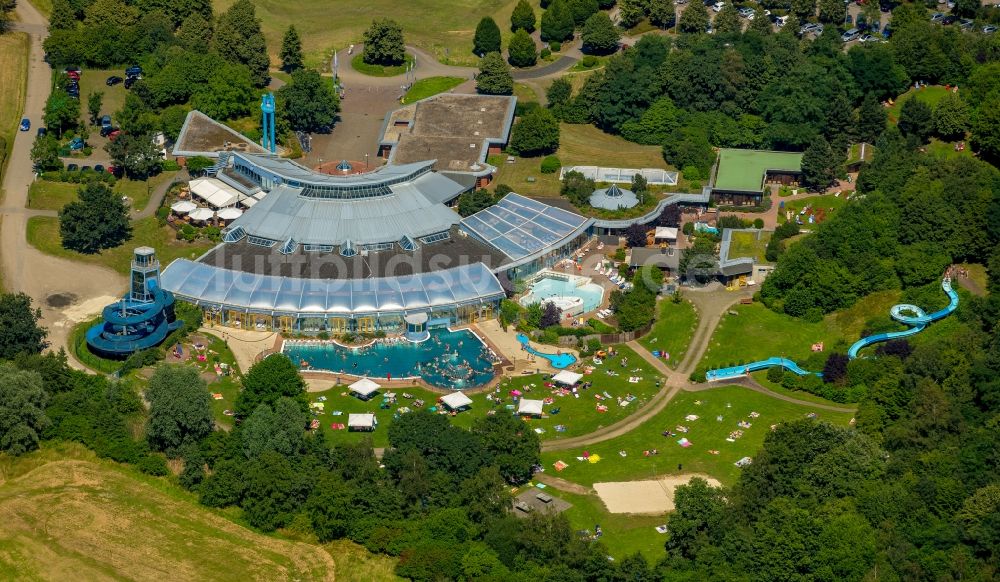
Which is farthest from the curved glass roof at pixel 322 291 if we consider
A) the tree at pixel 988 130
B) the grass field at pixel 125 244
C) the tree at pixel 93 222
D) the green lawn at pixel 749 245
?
the tree at pixel 988 130

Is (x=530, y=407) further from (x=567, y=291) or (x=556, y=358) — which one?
(x=567, y=291)

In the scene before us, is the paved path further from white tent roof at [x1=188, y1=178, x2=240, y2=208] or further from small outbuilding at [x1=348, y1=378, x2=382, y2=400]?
small outbuilding at [x1=348, y1=378, x2=382, y2=400]

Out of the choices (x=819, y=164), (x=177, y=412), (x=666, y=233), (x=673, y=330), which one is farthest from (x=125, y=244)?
(x=819, y=164)

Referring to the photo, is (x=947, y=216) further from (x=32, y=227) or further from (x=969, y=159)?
(x=32, y=227)

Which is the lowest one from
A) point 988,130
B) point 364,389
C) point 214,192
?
point 364,389

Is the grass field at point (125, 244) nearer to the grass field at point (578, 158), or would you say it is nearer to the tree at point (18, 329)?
the tree at point (18, 329)
